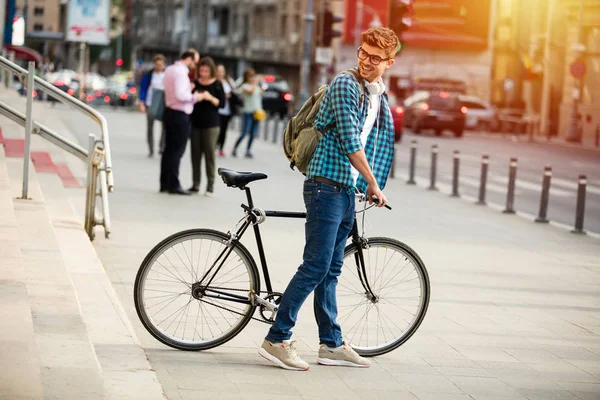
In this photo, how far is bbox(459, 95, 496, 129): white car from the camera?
49844mm

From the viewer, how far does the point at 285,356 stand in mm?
6484

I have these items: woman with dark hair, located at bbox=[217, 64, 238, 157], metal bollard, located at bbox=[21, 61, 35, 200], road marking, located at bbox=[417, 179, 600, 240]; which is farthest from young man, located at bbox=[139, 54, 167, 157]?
metal bollard, located at bbox=[21, 61, 35, 200]

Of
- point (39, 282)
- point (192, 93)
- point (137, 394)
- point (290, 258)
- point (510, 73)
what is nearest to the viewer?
point (137, 394)

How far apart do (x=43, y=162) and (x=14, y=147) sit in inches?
25.3

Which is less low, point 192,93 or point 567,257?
point 192,93

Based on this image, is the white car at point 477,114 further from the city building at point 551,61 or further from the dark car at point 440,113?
the dark car at point 440,113

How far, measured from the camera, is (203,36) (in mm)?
89250

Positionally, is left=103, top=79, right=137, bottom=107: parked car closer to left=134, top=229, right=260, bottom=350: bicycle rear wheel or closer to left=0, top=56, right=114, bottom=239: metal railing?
left=0, top=56, right=114, bottom=239: metal railing

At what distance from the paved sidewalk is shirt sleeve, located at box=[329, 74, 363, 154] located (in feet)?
4.07

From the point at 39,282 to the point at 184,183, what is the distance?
993 cm

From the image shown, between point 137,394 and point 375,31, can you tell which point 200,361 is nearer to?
point 137,394

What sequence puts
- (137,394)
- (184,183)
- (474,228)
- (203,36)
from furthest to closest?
(203,36), (184,183), (474,228), (137,394)

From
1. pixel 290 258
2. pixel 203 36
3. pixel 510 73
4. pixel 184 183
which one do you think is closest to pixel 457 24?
pixel 510 73

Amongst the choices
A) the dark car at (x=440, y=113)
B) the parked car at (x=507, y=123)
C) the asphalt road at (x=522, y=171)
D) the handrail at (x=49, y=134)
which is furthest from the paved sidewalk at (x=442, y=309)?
the parked car at (x=507, y=123)
